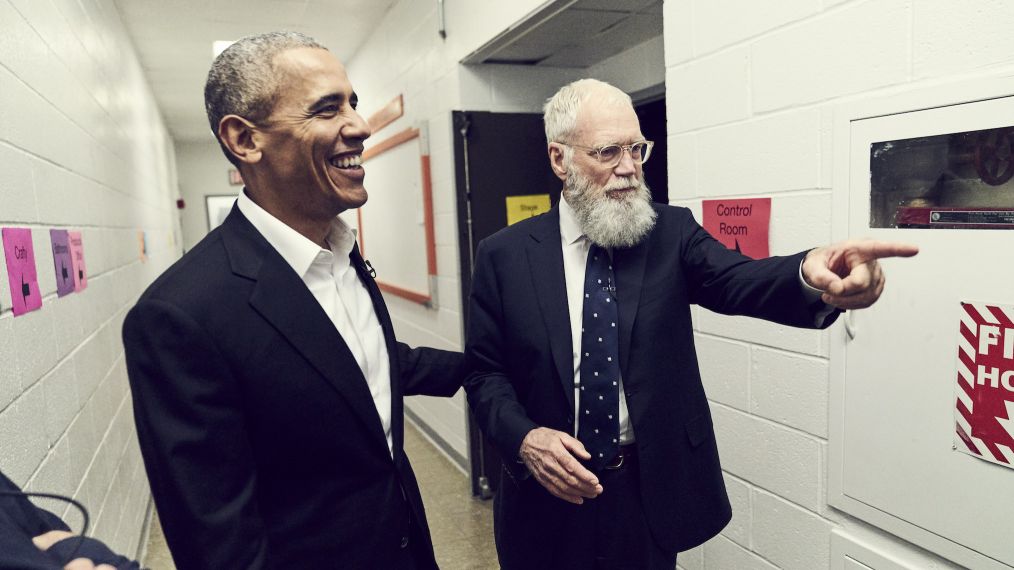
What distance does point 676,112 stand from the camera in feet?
6.13

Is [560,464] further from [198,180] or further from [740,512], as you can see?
[198,180]

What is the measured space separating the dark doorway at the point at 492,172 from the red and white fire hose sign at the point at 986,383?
1.95 m

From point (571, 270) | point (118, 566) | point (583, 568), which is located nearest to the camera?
point (118, 566)

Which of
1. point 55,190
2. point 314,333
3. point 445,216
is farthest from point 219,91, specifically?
point 445,216

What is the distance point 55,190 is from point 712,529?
2.05 m

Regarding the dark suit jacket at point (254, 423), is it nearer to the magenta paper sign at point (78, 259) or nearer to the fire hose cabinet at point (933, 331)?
the fire hose cabinet at point (933, 331)

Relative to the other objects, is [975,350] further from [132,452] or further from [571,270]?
[132,452]

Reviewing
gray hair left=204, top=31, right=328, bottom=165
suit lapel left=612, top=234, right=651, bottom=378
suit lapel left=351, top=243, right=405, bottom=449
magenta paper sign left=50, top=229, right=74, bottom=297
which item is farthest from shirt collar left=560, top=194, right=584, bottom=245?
magenta paper sign left=50, top=229, right=74, bottom=297

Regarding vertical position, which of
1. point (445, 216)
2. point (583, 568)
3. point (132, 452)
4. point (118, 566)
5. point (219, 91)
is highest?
point (219, 91)

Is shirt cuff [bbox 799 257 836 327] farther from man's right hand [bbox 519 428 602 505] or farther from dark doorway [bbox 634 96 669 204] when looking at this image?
dark doorway [bbox 634 96 669 204]

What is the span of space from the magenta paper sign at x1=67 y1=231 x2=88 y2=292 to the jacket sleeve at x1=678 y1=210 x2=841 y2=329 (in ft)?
6.14

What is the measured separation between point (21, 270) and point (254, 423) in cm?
88

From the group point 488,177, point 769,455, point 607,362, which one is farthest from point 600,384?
point 488,177

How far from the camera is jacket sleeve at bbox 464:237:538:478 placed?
140cm
